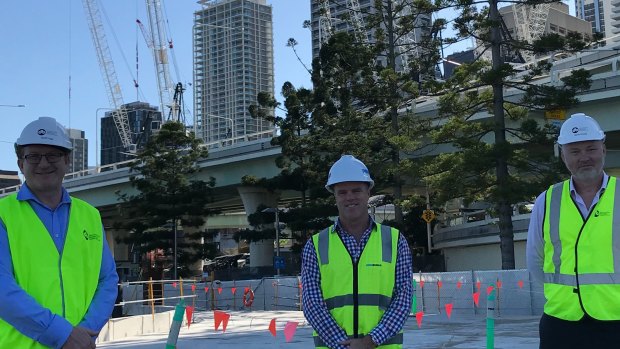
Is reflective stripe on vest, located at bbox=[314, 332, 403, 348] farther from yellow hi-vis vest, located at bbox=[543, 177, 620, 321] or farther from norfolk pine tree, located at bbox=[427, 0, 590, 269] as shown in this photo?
norfolk pine tree, located at bbox=[427, 0, 590, 269]

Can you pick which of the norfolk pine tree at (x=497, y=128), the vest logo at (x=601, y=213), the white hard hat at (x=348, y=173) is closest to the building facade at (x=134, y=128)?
the norfolk pine tree at (x=497, y=128)

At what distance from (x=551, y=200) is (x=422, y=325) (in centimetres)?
1581

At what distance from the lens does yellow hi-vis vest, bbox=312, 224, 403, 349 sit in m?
3.99

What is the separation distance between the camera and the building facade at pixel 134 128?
137 m

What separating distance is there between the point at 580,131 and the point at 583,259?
0.70 metres

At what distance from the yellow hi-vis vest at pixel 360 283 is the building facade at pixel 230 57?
16805 centimetres

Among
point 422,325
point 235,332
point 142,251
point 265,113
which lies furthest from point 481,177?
point 142,251

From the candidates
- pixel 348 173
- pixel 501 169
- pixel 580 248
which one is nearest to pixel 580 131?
pixel 580 248

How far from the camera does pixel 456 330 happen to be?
17625 mm

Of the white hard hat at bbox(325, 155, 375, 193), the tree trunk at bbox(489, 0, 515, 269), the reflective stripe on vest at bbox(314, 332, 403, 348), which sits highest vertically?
the tree trunk at bbox(489, 0, 515, 269)

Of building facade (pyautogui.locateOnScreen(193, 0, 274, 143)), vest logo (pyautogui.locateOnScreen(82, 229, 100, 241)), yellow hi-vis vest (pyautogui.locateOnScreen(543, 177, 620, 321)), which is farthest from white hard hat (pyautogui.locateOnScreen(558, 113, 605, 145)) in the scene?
building facade (pyautogui.locateOnScreen(193, 0, 274, 143))

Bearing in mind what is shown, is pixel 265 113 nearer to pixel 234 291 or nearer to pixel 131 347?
pixel 234 291

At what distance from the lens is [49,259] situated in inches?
142

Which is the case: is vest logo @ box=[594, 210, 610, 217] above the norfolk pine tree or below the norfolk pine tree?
below
